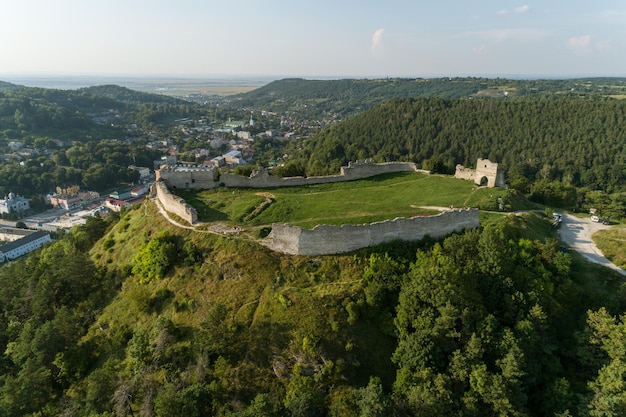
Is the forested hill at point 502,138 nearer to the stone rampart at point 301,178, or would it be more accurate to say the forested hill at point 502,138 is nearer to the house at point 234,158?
the house at point 234,158

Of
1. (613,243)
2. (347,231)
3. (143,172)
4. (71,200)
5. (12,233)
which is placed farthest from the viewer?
(143,172)

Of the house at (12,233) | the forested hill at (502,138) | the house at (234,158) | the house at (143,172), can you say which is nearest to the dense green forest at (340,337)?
the house at (12,233)

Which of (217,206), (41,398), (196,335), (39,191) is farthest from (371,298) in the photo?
(39,191)

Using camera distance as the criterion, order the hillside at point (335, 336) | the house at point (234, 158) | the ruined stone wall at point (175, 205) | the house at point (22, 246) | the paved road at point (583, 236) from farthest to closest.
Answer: the house at point (234, 158), the house at point (22, 246), the ruined stone wall at point (175, 205), the paved road at point (583, 236), the hillside at point (335, 336)

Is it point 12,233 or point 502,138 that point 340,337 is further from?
point 502,138

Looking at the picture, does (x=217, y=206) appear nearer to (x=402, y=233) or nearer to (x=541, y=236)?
(x=402, y=233)

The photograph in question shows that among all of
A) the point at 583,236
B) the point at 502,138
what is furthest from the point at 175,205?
the point at 502,138
